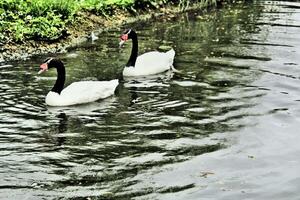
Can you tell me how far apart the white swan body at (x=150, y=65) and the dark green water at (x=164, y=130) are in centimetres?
26

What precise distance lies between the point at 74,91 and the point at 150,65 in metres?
2.80

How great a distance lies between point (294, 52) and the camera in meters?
15.2

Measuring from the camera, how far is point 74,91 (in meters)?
11.4

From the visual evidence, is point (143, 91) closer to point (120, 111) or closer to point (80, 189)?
point (120, 111)

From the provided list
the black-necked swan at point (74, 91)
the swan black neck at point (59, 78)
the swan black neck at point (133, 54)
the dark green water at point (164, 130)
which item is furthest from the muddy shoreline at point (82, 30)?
the black-necked swan at point (74, 91)

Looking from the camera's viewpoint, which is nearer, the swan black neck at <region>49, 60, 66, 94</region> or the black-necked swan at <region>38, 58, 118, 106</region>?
the black-necked swan at <region>38, 58, 118, 106</region>

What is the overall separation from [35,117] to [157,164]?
3045mm

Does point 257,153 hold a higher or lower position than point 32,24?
lower

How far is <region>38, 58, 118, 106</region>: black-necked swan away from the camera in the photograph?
37.0 feet

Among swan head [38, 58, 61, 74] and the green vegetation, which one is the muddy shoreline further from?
swan head [38, 58, 61, 74]

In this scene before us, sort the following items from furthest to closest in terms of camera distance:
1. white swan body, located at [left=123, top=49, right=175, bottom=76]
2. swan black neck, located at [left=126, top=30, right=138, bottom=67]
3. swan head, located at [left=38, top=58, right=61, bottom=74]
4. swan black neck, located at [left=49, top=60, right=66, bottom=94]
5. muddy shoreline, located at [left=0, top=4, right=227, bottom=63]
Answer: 1. muddy shoreline, located at [left=0, top=4, right=227, bottom=63]
2. swan black neck, located at [left=126, top=30, right=138, bottom=67]
3. white swan body, located at [left=123, top=49, right=175, bottom=76]
4. swan head, located at [left=38, top=58, right=61, bottom=74]
5. swan black neck, located at [left=49, top=60, right=66, bottom=94]

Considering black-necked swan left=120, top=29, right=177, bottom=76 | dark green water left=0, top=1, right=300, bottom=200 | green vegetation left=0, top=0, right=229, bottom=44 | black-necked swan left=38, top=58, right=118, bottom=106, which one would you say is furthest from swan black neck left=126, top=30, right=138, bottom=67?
green vegetation left=0, top=0, right=229, bottom=44

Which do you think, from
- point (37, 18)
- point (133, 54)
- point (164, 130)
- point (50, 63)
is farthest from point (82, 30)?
point (164, 130)

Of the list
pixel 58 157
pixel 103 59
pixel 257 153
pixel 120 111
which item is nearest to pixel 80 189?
pixel 58 157
